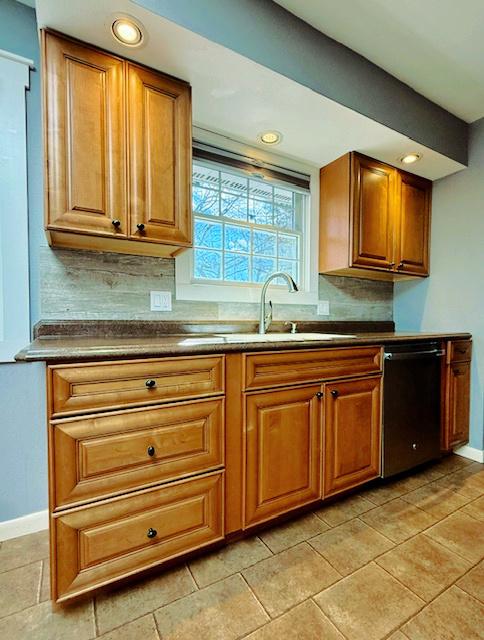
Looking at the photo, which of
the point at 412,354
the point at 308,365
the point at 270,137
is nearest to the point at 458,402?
the point at 412,354

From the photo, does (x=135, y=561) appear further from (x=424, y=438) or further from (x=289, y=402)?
(x=424, y=438)

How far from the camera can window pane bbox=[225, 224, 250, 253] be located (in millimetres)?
2159

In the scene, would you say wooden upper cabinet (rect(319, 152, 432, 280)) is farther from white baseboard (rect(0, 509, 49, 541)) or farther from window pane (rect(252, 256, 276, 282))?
white baseboard (rect(0, 509, 49, 541))

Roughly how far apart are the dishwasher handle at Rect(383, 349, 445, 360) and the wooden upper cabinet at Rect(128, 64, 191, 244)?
4.40 ft

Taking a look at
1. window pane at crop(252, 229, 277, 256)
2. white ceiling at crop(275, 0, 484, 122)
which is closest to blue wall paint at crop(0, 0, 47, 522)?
white ceiling at crop(275, 0, 484, 122)

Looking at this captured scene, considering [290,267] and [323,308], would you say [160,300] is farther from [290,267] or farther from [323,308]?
[323,308]

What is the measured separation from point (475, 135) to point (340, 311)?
1641mm

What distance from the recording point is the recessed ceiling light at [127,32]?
3.95 ft

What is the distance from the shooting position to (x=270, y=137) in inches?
78.5

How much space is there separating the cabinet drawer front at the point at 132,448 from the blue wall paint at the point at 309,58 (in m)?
1.52

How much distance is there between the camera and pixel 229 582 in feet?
4.03

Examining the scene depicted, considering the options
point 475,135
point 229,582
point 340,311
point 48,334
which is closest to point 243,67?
point 48,334

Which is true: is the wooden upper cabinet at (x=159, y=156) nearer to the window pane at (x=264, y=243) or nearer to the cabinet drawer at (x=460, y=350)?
the window pane at (x=264, y=243)

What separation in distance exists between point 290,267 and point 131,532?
1920 millimetres
